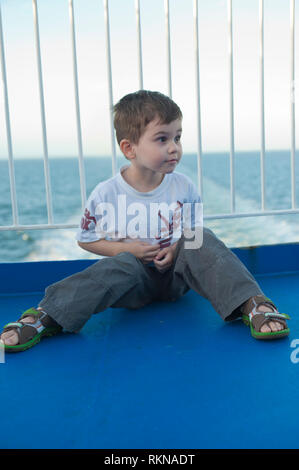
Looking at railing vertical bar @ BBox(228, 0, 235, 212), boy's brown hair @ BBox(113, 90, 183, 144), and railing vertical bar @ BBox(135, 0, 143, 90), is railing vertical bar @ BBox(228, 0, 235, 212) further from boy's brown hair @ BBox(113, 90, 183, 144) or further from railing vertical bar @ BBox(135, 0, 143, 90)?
boy's brown hair @ BBox(113, 90, 183, 144)

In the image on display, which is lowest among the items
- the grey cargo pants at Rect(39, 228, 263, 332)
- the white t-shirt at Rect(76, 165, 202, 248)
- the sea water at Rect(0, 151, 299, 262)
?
the sea water at Rect(0, 151, 299, 262)

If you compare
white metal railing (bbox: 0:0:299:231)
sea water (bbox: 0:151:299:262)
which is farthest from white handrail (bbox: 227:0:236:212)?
sea water (bbox: 0:151:299:262)

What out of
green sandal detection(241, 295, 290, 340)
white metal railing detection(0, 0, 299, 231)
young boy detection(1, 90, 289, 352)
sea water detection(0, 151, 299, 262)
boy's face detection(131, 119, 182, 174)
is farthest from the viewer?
sea water detection(0, 151, 299, 262)

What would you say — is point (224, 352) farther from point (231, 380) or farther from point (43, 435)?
point (43, 435)

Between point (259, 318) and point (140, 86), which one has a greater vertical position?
point (140, 86)

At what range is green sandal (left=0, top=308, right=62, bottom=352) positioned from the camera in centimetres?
112

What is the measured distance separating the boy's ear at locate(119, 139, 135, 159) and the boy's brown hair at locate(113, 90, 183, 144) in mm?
13

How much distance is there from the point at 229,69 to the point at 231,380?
1335 millimetres

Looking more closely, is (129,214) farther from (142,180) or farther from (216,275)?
(216,275)

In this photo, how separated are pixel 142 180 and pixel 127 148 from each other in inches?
4.6

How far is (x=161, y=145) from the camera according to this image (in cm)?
131

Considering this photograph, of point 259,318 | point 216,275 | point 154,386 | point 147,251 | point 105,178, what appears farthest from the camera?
point 105,178

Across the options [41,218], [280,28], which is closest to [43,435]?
[280,28]

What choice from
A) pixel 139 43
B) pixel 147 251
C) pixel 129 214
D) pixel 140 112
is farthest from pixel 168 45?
pixel 147 251
